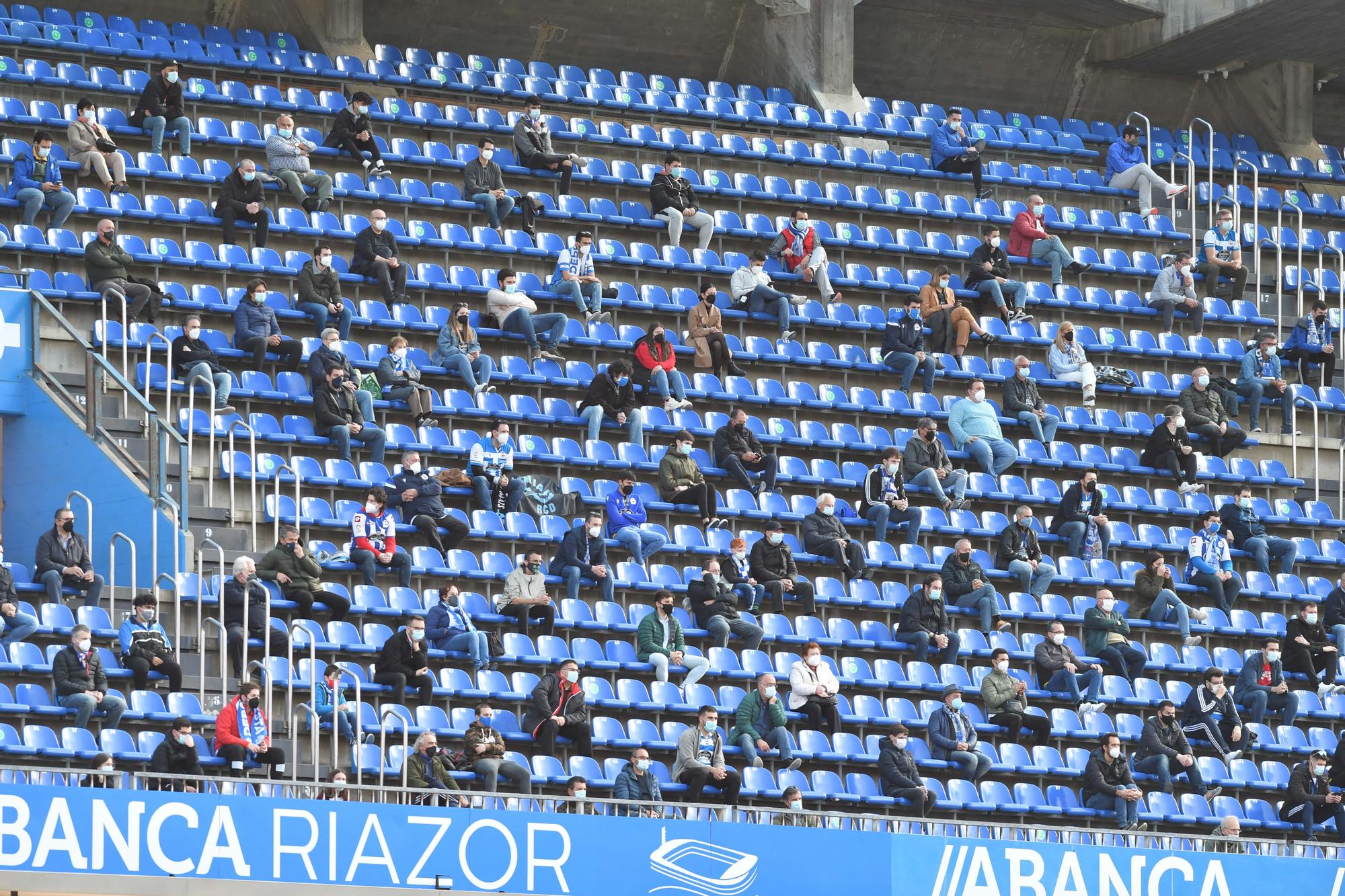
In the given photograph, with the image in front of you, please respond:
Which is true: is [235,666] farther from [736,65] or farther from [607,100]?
[736,65]

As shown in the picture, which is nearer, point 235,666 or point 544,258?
point 235,666

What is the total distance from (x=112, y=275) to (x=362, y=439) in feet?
8.79

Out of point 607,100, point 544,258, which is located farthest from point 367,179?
point 607,100

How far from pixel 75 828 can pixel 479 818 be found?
8.54 ft

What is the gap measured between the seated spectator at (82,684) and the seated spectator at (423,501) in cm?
393

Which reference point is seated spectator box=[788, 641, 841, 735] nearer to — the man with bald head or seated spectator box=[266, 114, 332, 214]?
the man with bald head

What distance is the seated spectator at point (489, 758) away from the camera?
57.7 ft

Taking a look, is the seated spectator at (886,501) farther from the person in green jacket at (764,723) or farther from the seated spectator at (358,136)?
the seated spectator at (358,136)

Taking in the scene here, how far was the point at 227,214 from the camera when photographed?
22.3 m

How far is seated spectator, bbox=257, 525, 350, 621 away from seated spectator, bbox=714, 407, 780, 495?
Answer: 4.61 m

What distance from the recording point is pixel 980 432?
23.5m

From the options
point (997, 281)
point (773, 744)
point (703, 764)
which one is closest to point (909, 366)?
point (997, 281)

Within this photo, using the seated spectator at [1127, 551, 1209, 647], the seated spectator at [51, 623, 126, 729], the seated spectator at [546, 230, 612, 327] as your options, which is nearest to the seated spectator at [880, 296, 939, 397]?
the seated spectator at [546, 230, 612, 327]

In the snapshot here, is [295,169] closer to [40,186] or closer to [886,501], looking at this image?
[40,186]
